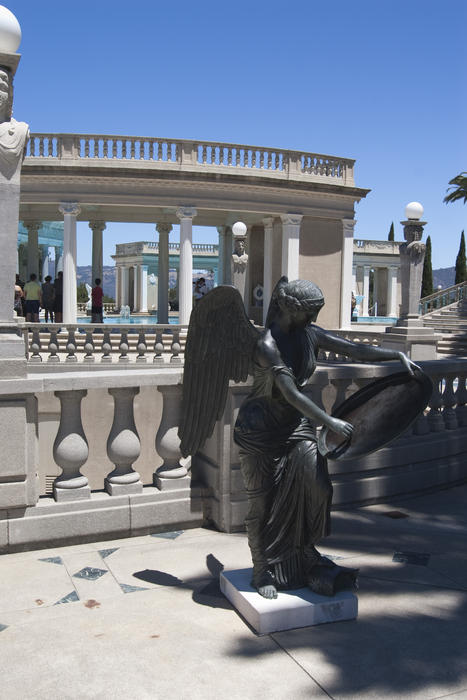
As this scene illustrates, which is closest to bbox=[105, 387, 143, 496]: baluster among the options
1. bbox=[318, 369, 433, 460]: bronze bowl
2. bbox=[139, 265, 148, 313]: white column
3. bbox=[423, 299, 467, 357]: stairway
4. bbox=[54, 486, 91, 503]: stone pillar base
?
bbox=[54, 486, 91, 503]: stone pillar base

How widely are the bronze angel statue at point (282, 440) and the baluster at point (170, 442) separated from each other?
1.24m

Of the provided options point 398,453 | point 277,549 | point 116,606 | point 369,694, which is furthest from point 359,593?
point 398,453

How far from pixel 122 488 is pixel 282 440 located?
159cm

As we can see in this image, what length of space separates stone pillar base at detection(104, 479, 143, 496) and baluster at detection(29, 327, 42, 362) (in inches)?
381

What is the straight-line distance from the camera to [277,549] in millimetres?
3170

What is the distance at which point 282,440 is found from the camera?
3125 mm

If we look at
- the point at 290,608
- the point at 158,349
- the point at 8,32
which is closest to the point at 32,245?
the point at 158,349

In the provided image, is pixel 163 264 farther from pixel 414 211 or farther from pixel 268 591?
pixel 268 591

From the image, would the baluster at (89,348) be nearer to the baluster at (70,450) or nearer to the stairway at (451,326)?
the baluster at (70,450)

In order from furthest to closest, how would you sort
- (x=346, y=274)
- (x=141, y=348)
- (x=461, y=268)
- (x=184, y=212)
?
(x=461, y=268) → (x=346, y=274) → (x=184, y=212) → (x=141, y=348)

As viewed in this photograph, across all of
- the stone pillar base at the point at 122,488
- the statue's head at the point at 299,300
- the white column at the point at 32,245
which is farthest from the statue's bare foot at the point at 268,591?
the white column at the point at 32,245

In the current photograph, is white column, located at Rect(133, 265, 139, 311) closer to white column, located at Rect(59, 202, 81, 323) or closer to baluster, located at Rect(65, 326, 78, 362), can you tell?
white column, located at Rect(59, 202, 81, 323)

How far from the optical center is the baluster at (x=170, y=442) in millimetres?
4406

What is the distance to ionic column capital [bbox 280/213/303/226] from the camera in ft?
70.9
